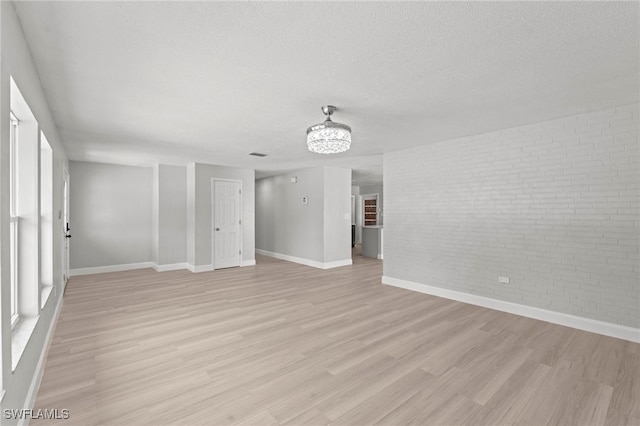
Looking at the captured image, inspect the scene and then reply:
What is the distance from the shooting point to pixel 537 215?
12.1ft

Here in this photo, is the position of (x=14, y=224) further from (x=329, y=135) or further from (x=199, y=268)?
(x=199, y=268)

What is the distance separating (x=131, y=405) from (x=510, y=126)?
488 cm

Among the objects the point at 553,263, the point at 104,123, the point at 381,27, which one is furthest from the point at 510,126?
the point at 104,123

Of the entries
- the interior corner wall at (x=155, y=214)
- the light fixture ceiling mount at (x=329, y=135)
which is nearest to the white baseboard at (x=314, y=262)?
the interior corner wall at (x=155, y=214)

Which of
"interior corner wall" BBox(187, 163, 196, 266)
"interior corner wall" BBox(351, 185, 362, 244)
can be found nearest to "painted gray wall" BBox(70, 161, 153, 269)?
"interior corner wall" BBox(187, 163, 196, 266)

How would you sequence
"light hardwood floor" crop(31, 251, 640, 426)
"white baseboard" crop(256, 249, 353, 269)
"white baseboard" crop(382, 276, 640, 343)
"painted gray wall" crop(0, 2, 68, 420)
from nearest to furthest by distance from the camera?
"painted gray wall" crop(0, 2, 68, 420) < "light hardwood floor" crop(31, 251, 640, 426) < "white baseboard" crop(382, 276, 640, 343) < "white baseboard" crop(256, 249, 353, 269)

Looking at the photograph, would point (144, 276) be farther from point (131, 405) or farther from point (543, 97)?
point (543, 97)

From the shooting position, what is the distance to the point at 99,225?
6.34 m

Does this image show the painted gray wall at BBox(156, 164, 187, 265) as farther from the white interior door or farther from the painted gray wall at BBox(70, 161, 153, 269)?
the white interior door

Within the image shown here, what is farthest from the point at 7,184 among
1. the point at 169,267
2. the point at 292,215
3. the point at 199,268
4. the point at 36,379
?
the point at 292,215

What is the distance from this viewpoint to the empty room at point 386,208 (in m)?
1.77

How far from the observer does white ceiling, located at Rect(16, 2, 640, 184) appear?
164 centimetres

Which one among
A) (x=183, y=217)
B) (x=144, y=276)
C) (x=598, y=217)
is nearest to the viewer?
(x=598, y=217)

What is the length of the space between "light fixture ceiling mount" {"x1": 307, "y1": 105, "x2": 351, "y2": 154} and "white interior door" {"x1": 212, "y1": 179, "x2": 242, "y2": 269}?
14.4 ft
